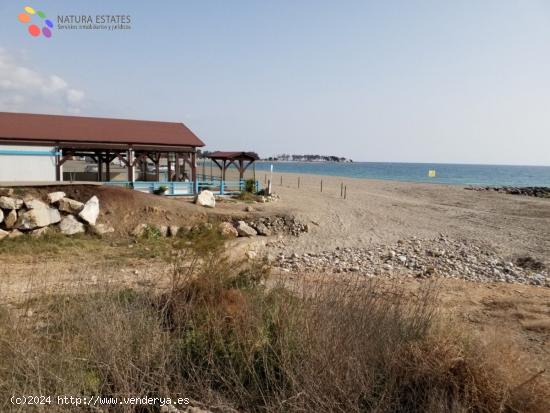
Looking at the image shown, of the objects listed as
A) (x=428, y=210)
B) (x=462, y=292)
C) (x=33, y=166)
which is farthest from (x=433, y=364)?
(x=428, y=210)

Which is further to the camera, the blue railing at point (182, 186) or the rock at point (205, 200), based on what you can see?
the blue railing at point (182, 186)

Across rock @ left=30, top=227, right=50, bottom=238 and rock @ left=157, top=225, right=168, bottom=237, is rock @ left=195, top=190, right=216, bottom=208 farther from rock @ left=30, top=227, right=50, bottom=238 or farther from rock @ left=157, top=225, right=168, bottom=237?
rock @ left=30, top=227, right=50, bottom=238

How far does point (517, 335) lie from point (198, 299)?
5.26 metres

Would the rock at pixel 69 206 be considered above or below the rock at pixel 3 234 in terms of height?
above

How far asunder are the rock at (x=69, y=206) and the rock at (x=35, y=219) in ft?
Result: 2.13

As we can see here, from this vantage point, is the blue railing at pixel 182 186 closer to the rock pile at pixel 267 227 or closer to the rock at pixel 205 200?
the rock at pixel 205 200

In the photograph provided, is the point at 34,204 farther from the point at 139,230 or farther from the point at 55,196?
the point at 139,230

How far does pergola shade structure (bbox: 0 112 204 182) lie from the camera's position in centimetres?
2091

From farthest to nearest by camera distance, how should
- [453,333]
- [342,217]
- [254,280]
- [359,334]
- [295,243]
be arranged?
1. [342,217]
2. [295,243]
3. [254,280]
4. [453,333]
5. [359,334]

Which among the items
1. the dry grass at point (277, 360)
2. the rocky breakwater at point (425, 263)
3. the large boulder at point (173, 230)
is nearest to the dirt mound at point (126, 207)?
the large boulder at point (173, 230)

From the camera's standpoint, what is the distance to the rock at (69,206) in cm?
1461

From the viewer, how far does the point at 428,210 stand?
26688 mm

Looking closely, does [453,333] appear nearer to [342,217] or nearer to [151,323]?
[151,323]

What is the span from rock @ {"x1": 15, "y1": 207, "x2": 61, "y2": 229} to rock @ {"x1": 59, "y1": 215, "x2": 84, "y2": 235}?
39cm
